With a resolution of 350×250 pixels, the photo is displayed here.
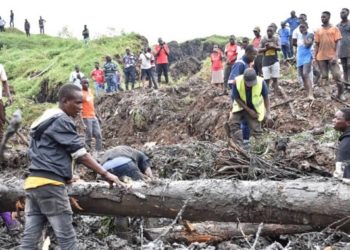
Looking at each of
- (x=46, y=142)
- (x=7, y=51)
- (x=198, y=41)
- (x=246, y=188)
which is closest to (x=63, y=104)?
(x=46, y=142)

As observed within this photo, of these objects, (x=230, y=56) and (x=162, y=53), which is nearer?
(x=230, y=56)

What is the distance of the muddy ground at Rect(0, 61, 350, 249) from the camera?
537 centimetres

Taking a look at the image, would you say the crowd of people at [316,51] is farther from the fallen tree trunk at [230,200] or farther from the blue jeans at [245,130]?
the fallen tree trunk at [230,200]

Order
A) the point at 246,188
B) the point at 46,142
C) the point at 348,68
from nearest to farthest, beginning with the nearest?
the point at 46,142, the point at 246,188, the point at 348,68

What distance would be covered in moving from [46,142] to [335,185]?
2314 mm

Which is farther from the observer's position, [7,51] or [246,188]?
[7,51]

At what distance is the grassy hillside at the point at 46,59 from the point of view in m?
23.1

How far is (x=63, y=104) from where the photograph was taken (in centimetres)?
426

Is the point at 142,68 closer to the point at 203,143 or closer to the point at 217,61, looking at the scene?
the point at 217,61

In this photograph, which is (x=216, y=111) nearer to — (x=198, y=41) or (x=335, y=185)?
(x=335, y=185)

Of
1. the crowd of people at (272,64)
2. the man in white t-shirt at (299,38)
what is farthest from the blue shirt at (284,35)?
the man in white t-shirt at (299,38)

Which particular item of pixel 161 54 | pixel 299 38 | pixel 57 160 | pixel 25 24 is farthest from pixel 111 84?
pixel 25 24

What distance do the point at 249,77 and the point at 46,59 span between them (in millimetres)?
22121

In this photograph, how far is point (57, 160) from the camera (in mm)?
4145
